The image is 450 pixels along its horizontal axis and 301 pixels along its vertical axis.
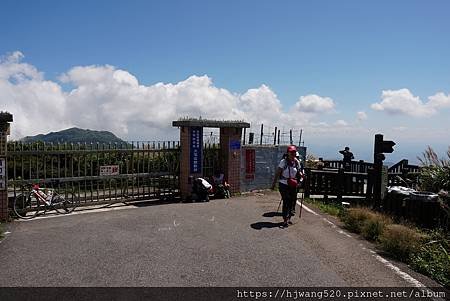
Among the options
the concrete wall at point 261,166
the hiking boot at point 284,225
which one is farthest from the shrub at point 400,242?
the concrete wall at point 261,166

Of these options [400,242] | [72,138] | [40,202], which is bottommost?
[400,242]

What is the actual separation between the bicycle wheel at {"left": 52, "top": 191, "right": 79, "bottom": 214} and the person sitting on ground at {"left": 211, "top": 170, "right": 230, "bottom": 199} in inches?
174

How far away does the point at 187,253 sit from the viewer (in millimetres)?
6691

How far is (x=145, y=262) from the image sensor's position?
6188 millimetres

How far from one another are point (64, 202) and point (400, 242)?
27.0 feet

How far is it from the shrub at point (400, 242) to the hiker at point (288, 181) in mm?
2239

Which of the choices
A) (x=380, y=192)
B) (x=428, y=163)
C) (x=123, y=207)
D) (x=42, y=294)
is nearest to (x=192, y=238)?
(x=42, y=294)

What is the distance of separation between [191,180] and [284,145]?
17.9ft

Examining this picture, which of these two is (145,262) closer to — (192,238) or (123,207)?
(192,238)

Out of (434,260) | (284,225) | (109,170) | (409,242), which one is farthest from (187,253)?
(109,170)

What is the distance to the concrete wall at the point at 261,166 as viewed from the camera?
14.4 metres

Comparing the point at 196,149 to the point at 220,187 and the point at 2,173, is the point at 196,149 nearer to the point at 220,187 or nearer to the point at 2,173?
the point at 220,187

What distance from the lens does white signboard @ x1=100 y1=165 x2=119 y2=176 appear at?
11086mm

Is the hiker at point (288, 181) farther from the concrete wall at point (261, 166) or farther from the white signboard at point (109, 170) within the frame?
the concrete wall at point (261, 166)
